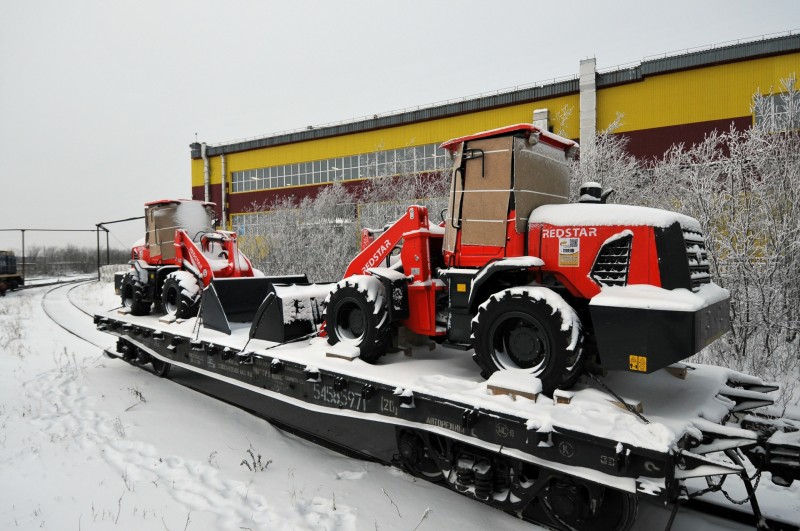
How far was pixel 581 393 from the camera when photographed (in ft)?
12.5

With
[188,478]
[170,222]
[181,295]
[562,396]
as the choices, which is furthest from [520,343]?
[170,222]

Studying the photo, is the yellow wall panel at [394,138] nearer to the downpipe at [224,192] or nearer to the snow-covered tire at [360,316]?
the downpipe at [224,192]

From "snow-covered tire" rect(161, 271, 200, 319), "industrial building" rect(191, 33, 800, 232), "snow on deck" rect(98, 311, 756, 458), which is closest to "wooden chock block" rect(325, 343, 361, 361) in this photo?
"snow on deck" rect(98, 311, 756, 458)

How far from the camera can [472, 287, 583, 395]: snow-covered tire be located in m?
3.74

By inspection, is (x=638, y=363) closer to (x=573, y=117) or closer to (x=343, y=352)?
(x=343, y=352)

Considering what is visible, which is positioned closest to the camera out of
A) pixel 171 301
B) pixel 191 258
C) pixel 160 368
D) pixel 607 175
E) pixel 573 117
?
pixel 160 368

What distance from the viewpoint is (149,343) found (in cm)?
804

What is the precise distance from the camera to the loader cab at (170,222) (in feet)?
32.2

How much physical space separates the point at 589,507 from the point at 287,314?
4.15m

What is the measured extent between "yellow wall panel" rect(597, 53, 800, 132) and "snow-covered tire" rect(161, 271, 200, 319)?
67.6ft

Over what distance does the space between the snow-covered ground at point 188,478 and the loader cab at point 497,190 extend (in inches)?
93.2

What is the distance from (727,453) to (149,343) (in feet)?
26.7

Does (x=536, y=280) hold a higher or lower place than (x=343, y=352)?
higher

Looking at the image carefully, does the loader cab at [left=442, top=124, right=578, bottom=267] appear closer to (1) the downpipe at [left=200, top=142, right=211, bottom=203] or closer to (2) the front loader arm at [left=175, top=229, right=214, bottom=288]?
(2) the front loader arm at [left=175, top=229, right=214, bottom=288]
